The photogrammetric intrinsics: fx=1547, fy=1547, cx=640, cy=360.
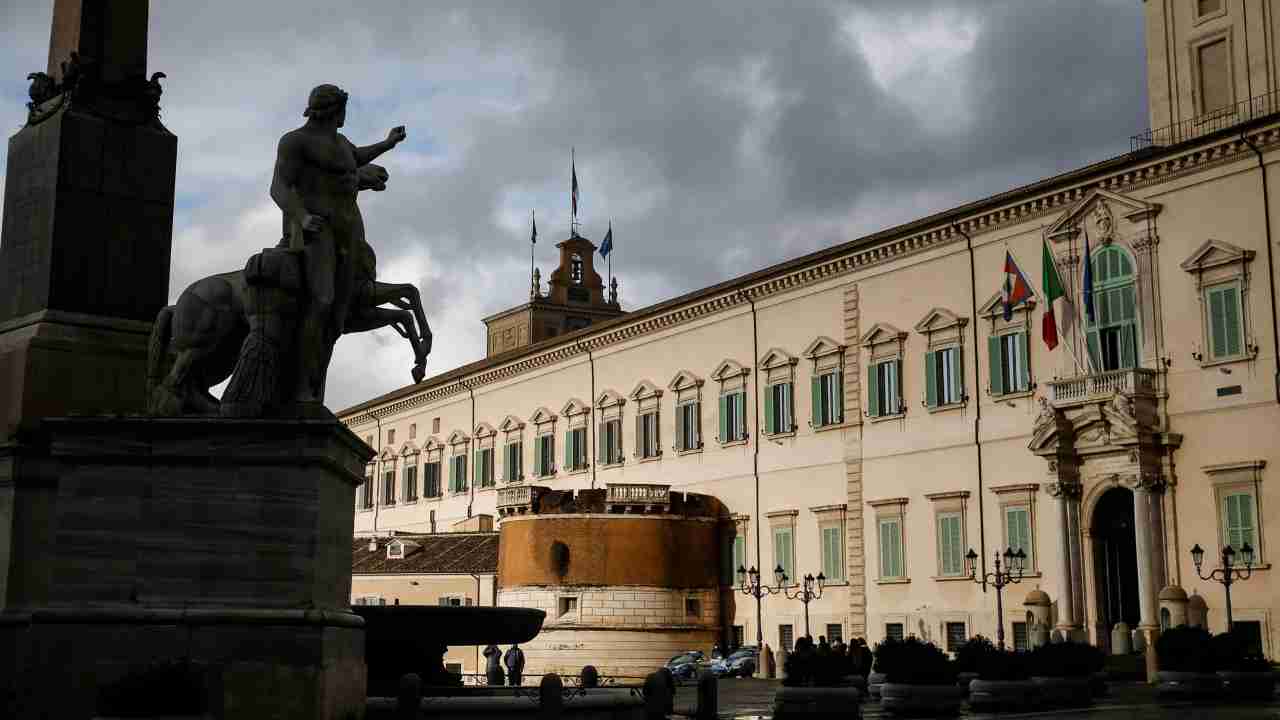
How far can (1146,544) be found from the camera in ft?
113

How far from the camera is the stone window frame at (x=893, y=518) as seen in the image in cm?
4225

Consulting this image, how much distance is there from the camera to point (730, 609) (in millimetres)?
49500

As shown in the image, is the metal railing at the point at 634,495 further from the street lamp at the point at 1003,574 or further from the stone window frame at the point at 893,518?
the street lamp at the point at 1003,574

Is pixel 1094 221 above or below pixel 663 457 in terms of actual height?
above

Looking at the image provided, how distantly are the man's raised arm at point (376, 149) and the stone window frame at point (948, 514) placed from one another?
102 feet

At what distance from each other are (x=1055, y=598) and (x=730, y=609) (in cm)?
1469

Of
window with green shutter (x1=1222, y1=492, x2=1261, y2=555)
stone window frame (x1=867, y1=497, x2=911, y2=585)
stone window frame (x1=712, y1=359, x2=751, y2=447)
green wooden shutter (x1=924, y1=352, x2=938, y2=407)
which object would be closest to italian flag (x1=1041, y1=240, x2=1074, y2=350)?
green wooden shutter (x1=924, y1=352, x2=938, y2=407)

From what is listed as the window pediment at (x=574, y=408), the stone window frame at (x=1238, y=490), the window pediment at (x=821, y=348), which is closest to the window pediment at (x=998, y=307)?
the window pediment at (x=821, y=348)

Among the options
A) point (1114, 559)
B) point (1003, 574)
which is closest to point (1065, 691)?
point (1114, 559)

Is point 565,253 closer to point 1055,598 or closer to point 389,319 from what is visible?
point 1055,598

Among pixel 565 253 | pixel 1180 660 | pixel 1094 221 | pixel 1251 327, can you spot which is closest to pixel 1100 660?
pixel 1180 660

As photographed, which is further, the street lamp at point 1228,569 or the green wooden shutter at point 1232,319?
the green wooden shutter at point 1232,319

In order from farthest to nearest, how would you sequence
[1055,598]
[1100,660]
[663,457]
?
[663,457] < [1055,598] < [1100,660]

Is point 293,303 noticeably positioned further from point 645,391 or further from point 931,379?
point 645,391
